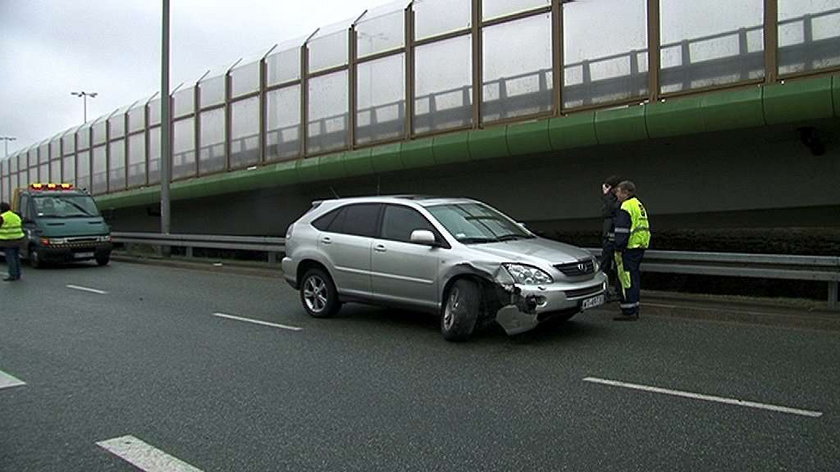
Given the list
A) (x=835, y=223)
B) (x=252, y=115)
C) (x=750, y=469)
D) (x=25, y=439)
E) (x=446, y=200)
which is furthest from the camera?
(x=252, y=115)

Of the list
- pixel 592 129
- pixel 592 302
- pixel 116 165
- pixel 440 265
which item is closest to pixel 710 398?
pixel 592 302

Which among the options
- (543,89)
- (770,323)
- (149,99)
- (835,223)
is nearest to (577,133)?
(543,89)

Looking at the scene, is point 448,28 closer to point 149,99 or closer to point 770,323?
point 770,323

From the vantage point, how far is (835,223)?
36.5ft

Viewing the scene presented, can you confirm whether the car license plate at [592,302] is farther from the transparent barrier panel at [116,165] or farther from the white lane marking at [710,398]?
the transparent barrier panel at [116,165]

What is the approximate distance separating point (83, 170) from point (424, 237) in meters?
26.5

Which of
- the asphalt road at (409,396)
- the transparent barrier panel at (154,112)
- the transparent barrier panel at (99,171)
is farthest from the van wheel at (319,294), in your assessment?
the transparent barrier panel at (99,171)

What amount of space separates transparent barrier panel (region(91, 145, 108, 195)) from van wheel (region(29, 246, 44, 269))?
1012cm

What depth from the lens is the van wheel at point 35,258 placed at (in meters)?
17.9

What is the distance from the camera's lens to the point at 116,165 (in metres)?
27.4

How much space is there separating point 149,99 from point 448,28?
14.7m

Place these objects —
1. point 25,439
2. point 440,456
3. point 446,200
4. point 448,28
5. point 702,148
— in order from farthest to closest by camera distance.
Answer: point 448,28 < point 702,148 < point 446,200 < point 25,439 < point 440,456

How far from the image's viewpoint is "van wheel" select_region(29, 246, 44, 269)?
17.9 meters

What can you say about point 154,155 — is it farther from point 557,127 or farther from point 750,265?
point 750,265
